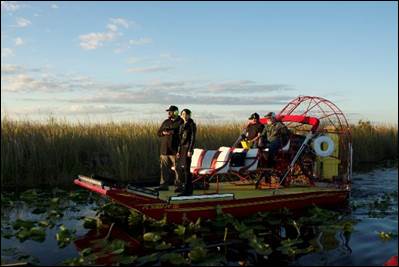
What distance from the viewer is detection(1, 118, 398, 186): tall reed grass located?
13.9 metres

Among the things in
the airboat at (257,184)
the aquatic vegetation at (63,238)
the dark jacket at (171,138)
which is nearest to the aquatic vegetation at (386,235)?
the airboat at (257,184)

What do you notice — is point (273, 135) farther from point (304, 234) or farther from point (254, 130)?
point (304, 234)

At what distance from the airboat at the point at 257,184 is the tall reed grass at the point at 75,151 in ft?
14.1

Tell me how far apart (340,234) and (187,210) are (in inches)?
115

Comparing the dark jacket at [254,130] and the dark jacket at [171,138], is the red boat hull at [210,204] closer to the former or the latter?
the dark jacket at [171,138]

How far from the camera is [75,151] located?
594 inches

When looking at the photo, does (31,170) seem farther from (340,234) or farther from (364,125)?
(364,125)

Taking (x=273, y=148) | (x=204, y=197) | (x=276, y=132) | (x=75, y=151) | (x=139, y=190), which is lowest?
(x=204, y=197)

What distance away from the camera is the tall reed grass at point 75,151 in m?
13.9

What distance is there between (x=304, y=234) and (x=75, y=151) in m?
8.81

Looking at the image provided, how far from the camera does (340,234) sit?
345 inches

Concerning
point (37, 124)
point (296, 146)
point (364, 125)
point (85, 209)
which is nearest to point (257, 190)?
point (296, 146)

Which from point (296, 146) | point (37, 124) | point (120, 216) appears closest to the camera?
point (120, 216)

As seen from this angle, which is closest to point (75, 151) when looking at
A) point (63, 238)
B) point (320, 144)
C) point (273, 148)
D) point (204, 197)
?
point (273, 148)
